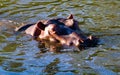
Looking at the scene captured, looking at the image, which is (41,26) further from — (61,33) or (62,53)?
(62,53)

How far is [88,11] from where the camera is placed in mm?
11734

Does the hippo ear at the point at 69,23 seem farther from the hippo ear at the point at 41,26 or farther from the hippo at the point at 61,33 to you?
the hippo ear at the point at 41,26

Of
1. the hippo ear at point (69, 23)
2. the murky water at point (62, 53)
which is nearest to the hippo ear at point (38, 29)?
the murky water at point (62, 53)

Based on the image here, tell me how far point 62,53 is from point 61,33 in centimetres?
99

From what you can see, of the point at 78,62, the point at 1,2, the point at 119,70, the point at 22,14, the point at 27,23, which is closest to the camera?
the point at 119,70

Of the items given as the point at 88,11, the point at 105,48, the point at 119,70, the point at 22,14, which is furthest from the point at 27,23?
the point at 119,70

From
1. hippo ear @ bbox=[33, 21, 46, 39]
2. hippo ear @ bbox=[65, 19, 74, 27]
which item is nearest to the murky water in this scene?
hippo ear @ bbox=[33, 21, 46, 39]

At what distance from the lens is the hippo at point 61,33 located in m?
8.47

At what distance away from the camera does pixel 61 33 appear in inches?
362

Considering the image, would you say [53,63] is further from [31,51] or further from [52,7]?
[52,7]

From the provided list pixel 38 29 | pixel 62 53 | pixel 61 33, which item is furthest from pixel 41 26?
pixel 62 53

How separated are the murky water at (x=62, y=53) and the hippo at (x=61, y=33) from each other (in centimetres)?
21

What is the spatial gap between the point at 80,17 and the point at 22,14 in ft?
5.98

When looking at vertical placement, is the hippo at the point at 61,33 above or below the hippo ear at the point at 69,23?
below
